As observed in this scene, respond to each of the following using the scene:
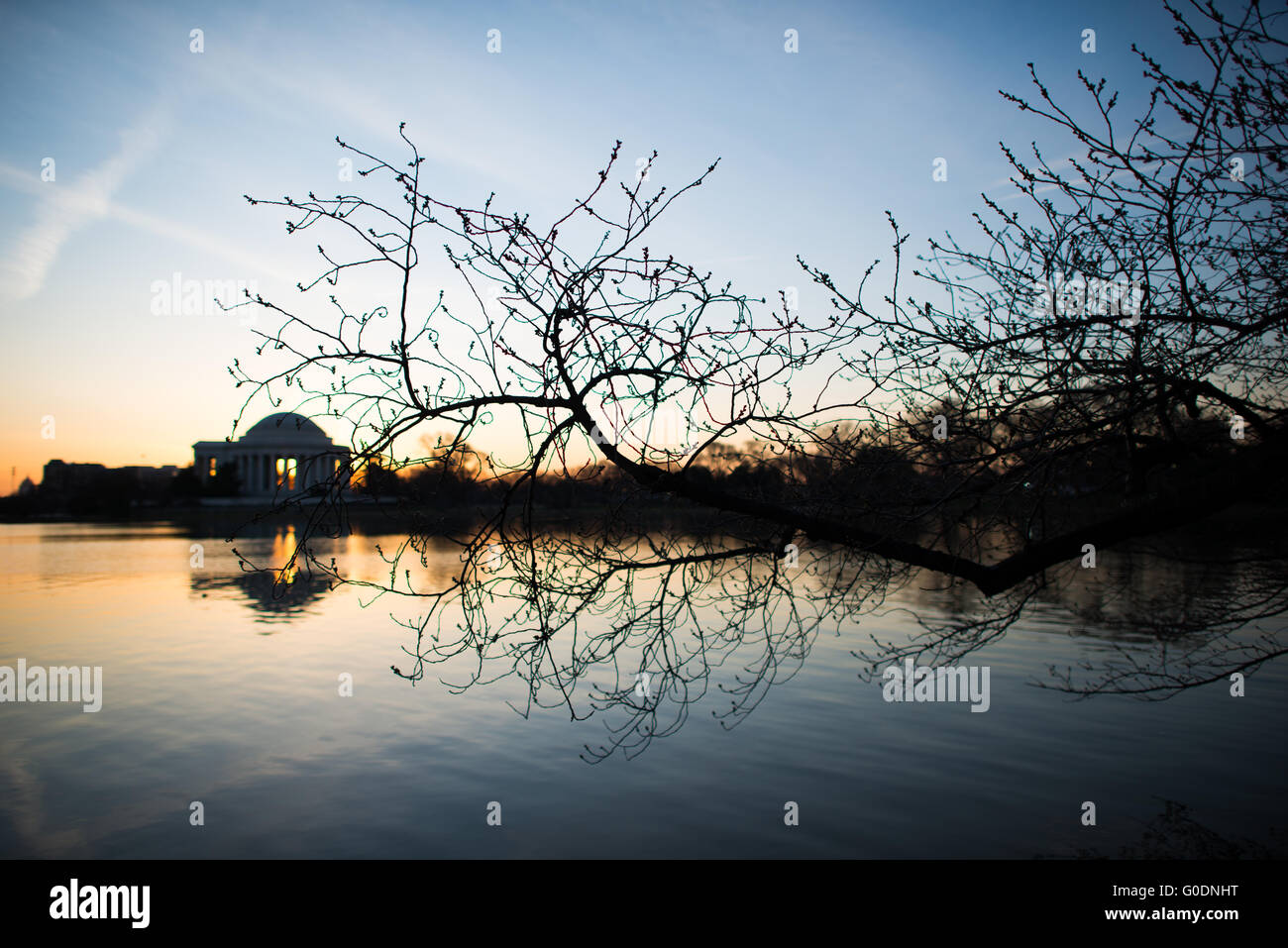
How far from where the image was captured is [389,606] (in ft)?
60.8

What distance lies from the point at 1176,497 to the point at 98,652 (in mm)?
13699

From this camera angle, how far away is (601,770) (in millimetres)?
7863

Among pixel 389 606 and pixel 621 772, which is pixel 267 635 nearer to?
pixel 389 606

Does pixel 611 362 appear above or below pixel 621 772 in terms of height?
above

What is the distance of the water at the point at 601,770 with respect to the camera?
6.46 m

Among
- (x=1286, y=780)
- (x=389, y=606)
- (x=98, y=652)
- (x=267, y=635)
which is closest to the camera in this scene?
(x=1286, y=780)

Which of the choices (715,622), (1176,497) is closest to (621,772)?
(1176,497)

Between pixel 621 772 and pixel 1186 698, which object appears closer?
pixel 621 772

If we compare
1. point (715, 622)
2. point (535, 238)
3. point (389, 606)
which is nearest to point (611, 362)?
point (535, 238)

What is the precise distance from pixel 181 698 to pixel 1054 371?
32.3ft

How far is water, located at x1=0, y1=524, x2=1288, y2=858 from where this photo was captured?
6.46 m

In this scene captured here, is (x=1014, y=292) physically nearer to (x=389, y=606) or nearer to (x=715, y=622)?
(x=715, y=622)
